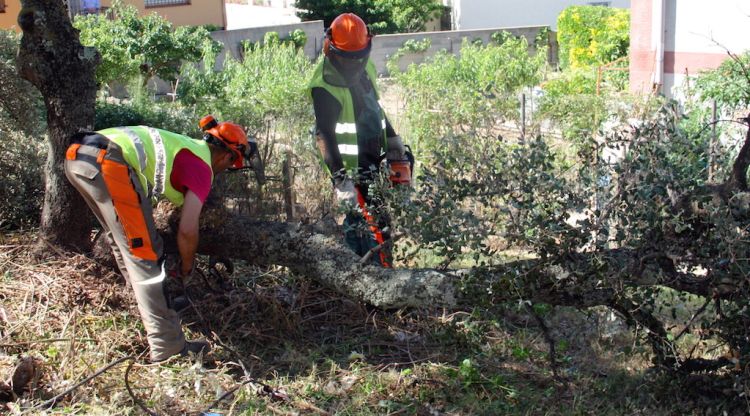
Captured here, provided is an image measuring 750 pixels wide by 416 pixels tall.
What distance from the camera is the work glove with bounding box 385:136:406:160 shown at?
17.0ft

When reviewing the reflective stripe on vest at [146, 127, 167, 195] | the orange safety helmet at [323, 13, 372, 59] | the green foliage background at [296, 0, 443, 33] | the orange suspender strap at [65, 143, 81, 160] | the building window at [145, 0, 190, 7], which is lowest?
the reflective stripe on vest at [146, 127, 167, 195]

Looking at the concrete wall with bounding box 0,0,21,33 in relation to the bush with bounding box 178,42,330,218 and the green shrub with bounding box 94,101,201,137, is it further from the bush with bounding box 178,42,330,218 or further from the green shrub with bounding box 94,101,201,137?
the green shrub with bounding box 94,101,201,137

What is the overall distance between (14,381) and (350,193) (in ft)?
6.68

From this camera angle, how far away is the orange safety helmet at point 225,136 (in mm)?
4113

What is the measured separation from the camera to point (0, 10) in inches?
765

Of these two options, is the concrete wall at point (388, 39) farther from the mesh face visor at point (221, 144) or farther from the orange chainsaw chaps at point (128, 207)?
the orange chainsaw chaps at point (128, 207)

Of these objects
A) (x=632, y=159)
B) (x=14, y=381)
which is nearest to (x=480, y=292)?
(x=632, y=159)

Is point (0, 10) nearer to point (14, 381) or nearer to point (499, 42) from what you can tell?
point (499, 42)

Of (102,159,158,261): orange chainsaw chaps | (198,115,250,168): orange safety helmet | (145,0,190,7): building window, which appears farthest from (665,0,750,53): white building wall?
(145,0,190,7): building window

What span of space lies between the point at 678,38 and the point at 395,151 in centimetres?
1052

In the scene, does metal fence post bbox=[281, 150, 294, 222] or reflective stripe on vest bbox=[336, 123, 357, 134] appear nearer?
reflective stripe on vest bbox=[336, 123, 357, 134]

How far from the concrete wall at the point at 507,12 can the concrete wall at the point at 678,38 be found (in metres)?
16.8

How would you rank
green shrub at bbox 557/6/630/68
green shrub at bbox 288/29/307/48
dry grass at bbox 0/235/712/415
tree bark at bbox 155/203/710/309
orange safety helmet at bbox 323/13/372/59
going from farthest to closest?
green shrub at bbox 288/29/307/48
green shrub at bbox 557/6/630/68
orange safety helmet at bbox 323/13/372/59
dry grass at bbox 0/235/712/415
tree bark at bbox 155/203/710/309

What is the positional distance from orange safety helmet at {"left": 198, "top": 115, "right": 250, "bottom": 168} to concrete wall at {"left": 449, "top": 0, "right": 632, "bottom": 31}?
93.4 ft
